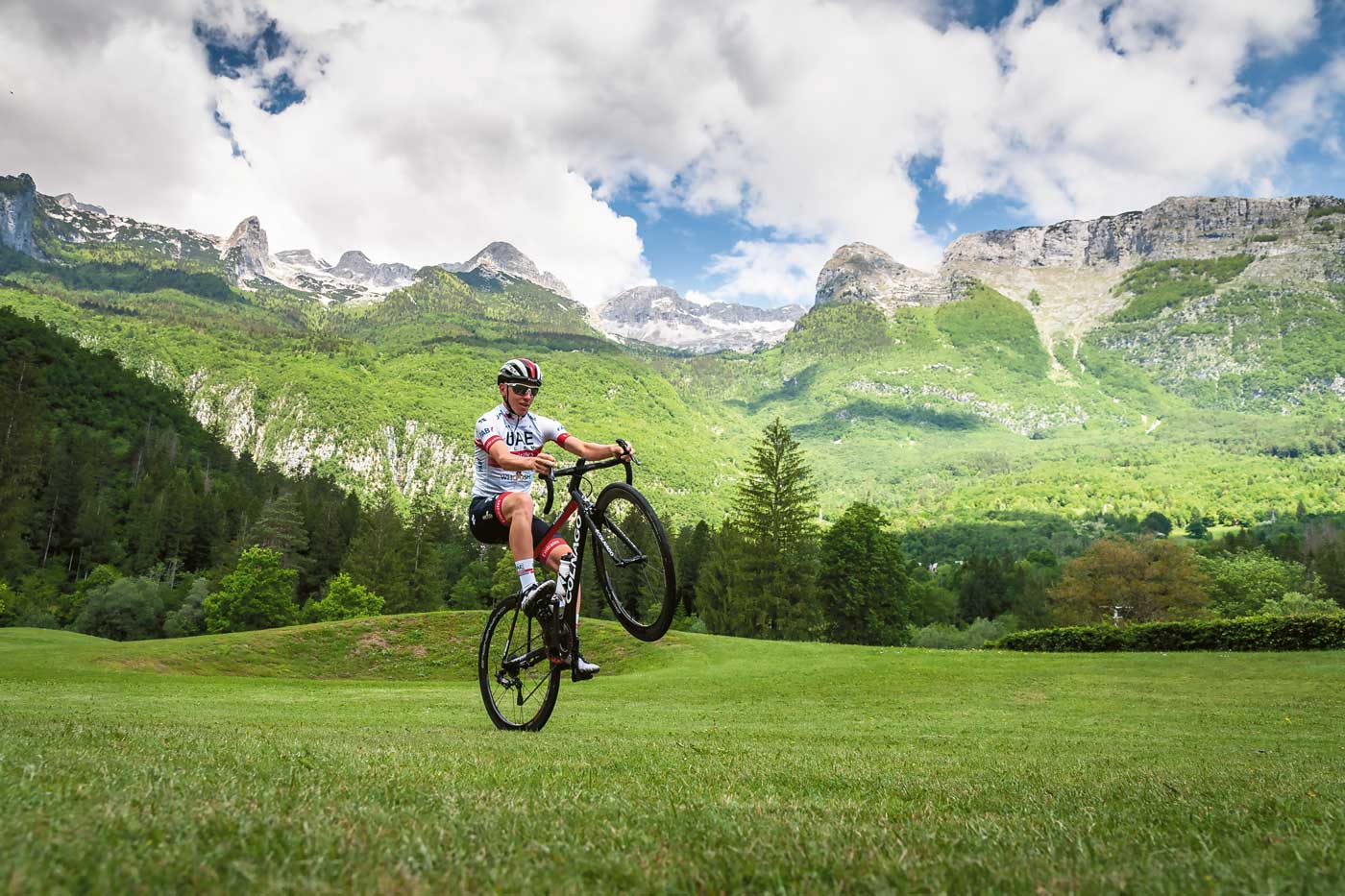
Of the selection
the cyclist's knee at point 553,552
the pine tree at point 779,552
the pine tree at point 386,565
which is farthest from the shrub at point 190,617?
the cyclist's knee at point 553,552

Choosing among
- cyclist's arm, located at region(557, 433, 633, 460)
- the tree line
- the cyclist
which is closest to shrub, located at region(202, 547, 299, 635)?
the tree line

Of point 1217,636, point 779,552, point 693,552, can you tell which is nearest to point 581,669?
point 1217,636

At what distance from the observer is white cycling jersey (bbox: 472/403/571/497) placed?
8141 mm

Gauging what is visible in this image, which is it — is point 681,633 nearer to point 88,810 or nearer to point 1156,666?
point 1156,666

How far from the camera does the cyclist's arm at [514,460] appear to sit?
25.2ft

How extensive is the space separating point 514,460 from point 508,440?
2.06 ft

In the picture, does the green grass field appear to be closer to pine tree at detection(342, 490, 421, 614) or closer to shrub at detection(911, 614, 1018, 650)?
shrub at detection(911, 614, 1018, 650)

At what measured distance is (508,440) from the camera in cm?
824

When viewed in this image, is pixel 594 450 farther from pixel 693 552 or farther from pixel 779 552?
pixel 693 552

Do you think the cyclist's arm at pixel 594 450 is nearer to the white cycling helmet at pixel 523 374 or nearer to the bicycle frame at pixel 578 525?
the bicycle frame at pixel 578 525

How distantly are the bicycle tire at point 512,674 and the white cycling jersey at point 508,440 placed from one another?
61.5 inches

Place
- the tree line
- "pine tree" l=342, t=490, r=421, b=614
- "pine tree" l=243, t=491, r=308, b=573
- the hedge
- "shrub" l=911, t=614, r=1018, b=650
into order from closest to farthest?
the hedge, the tree line, "shrub" l=911, t=614, r=1018, b=650, "pine tree" l=342, t=490, r=421, b=614, "pine tree" l=243, t=491, r=308, b=573

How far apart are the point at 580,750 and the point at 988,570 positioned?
123m

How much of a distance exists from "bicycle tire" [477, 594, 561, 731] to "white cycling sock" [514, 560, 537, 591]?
704 millimetres
